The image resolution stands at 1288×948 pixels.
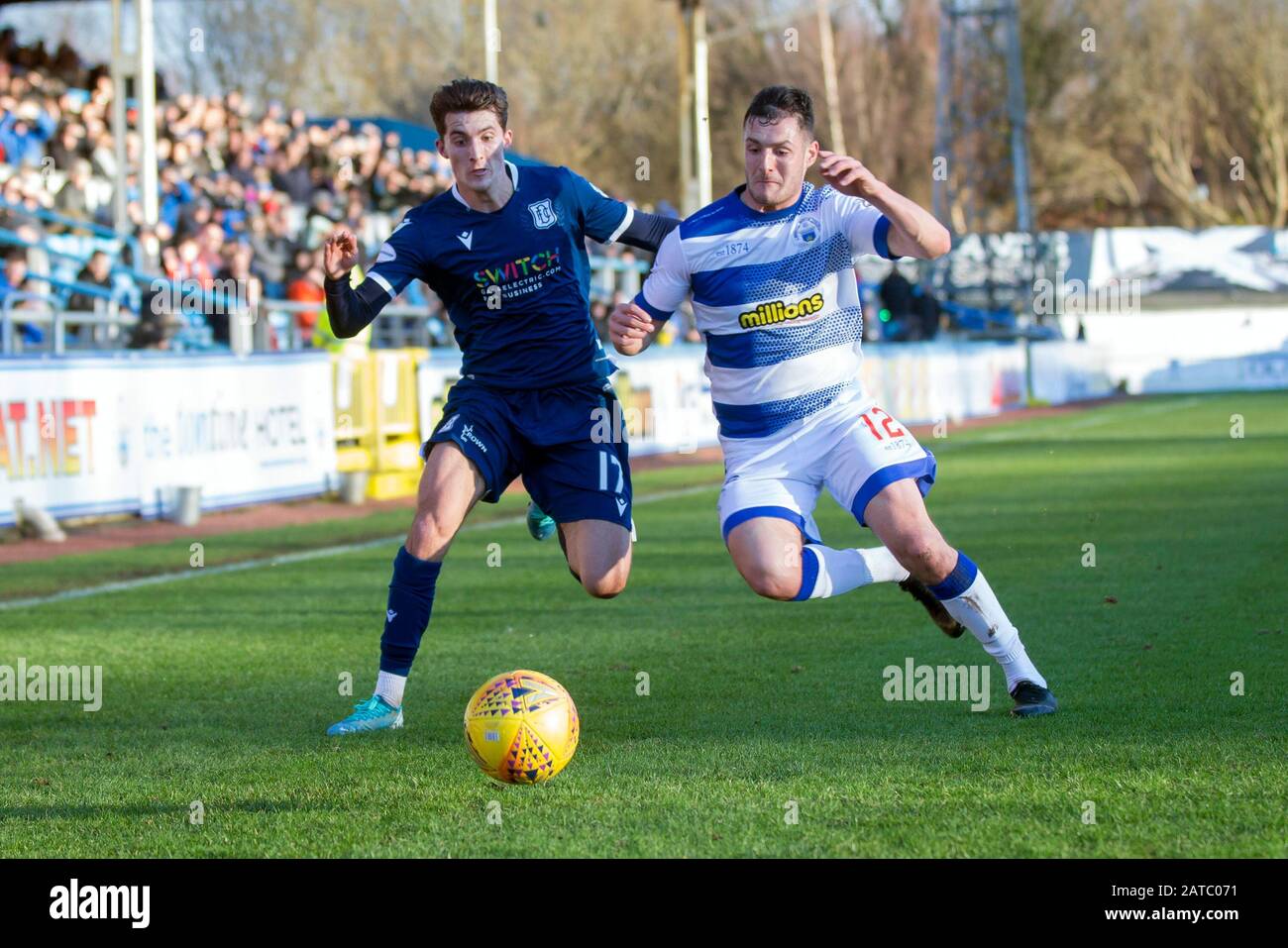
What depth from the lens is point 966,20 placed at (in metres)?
42.7

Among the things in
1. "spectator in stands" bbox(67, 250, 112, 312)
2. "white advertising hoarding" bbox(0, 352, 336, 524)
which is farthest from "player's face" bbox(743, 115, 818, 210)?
"spectator in stands" bbox(67, 250, 112, 312)

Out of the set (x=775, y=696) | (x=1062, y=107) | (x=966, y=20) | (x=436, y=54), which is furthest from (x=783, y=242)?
(x=1062, y=107)

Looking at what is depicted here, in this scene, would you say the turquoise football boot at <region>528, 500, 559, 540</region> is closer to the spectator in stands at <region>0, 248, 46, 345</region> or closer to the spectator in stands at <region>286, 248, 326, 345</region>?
the spectator in stands at <region>0, 248, 46, 345</region>

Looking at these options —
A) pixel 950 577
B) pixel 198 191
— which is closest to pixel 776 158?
pixel 950 577

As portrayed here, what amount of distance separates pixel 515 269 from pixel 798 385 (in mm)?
1230

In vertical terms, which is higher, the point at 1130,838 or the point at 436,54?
the point at 436,54

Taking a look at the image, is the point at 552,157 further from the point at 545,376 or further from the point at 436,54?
the point at 545,376

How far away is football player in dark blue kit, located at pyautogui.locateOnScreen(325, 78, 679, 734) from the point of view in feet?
22.3

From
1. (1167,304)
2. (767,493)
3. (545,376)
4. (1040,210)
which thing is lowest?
(767,493)

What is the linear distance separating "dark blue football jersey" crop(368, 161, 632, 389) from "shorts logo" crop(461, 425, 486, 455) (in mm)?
259

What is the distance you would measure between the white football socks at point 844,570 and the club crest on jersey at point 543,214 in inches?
65.7

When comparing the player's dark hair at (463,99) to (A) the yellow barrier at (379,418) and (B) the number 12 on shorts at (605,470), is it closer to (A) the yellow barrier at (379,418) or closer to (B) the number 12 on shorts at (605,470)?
(B) the number 12 on shorts at (605,470)

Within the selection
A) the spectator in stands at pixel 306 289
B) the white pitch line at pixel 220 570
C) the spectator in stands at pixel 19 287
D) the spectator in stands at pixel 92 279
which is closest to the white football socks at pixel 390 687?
the white pitch line at pixel 220 570

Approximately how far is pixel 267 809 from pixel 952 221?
41.2 m
